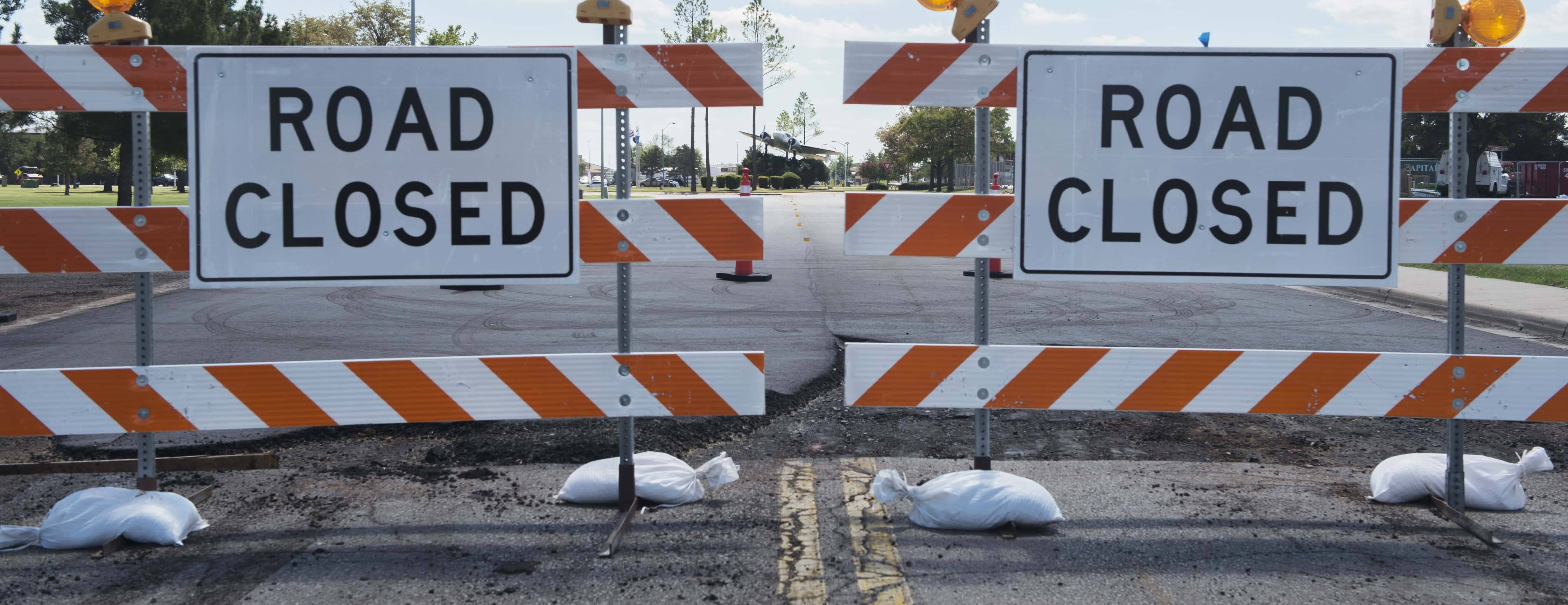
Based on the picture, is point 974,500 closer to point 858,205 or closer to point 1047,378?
point 1047,378

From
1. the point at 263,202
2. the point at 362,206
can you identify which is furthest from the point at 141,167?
the point at 362,206

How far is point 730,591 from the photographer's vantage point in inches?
137

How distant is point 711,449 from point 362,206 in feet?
7.18

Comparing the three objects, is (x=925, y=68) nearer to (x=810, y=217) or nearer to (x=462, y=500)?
(x=462, y=500)

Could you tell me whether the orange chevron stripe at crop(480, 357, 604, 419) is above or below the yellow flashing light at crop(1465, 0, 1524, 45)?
below

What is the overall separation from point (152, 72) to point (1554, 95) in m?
5.39

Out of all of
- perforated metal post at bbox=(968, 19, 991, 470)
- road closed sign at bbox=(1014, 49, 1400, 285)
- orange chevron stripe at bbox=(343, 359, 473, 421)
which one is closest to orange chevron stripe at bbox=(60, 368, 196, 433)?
orange chevron stripe at bbox=(343, 359, 473, 421)

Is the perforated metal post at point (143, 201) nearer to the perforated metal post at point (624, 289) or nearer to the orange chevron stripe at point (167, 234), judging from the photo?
the orange chevron stripe at point (167, 234)

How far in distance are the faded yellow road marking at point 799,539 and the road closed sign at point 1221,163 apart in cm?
131

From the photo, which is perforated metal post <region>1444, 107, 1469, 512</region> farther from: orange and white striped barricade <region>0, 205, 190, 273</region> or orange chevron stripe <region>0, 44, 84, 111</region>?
orange chevron stripe <region>0, 44, 84, 111</region>

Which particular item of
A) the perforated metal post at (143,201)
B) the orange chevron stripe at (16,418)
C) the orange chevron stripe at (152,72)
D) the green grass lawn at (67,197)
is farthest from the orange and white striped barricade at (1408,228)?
the green grass lawn at (67,197)

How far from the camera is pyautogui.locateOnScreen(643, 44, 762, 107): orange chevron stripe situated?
13.1 feet

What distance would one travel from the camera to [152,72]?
398 centimetres

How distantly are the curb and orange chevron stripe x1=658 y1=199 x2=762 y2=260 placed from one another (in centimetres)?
760
